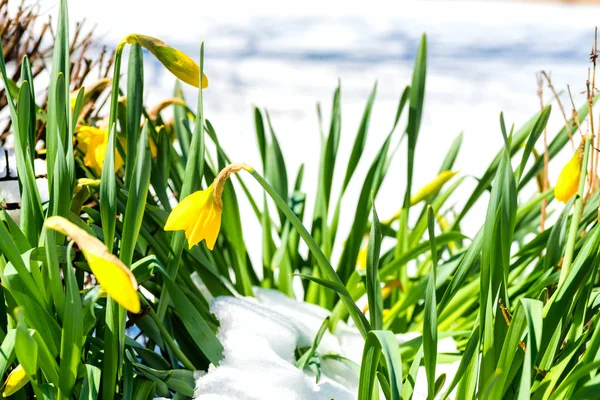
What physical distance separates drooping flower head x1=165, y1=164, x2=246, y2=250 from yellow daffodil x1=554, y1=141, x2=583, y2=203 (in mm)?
384

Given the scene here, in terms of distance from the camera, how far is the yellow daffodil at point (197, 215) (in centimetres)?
60

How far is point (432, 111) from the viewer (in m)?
3.76

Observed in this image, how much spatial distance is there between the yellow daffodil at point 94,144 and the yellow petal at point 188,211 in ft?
0.86

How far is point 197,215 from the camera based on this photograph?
1.98ft

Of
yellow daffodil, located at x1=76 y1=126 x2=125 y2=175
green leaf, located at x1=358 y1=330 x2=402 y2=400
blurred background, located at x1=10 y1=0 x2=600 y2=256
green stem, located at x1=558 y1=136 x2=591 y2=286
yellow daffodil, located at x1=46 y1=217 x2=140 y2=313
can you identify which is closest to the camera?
yellow daffodil, located at x1=46 y1=217 x2=140 y2=313

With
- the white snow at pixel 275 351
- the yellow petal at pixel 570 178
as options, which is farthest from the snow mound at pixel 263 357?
the yellow petal at pixel 570 178

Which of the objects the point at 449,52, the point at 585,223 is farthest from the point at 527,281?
the point at 449,52

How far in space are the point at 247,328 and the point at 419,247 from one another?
0.87 feet

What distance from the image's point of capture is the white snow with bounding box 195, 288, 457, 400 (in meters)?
0.71

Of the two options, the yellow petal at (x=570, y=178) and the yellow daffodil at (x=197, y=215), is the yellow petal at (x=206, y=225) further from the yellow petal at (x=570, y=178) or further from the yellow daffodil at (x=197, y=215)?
the yellow petal at (x=570, y=178)

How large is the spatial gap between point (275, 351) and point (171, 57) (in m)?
0.37

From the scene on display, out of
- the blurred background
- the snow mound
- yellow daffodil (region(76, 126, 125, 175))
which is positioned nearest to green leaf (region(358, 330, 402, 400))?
the snow mound

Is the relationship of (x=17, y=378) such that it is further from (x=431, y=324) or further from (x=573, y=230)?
(x=573, y=230)

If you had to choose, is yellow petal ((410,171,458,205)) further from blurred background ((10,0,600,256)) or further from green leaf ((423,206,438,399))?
blurred background ((10,0,600,256))
